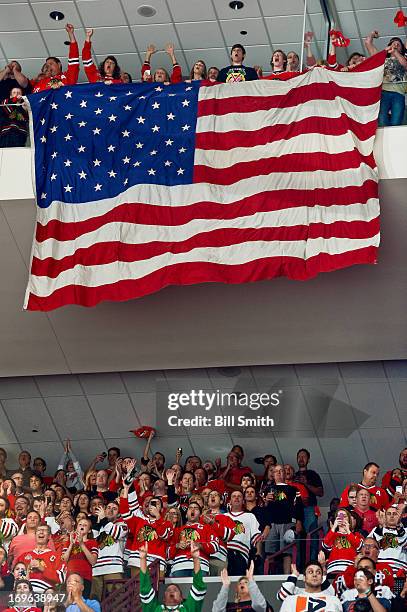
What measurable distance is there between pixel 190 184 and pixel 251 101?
1.24m

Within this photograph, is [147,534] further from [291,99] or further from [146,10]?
[146,10]

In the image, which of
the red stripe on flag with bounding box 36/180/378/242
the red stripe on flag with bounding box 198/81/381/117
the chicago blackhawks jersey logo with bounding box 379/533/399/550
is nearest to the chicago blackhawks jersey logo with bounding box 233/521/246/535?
the chicago blackhawks jersey logo with bounding box 379/533/399/550

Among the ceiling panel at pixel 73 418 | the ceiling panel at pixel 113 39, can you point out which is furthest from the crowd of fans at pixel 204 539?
the ceiling panel at pixel 113 39

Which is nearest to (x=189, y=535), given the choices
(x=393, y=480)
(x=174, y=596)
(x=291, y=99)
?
(x=174, y=596)

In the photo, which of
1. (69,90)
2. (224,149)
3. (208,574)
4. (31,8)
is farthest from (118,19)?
(208,574)

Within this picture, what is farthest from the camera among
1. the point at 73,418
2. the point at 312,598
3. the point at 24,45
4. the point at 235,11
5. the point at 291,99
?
the point at 73,418

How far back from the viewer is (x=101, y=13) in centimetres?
1597

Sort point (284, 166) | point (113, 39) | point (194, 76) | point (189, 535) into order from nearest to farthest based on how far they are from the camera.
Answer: point (189, 535), point (284, 166), point (194, 76), point (113, 39)

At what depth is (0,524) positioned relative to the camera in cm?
1152

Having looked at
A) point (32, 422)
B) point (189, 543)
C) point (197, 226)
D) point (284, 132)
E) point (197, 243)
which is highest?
point (284, 132)

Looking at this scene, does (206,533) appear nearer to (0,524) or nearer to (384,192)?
(0,524)

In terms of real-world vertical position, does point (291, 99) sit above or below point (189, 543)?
above

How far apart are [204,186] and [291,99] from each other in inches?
56.6

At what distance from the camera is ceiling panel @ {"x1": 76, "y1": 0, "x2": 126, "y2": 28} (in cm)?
1584
